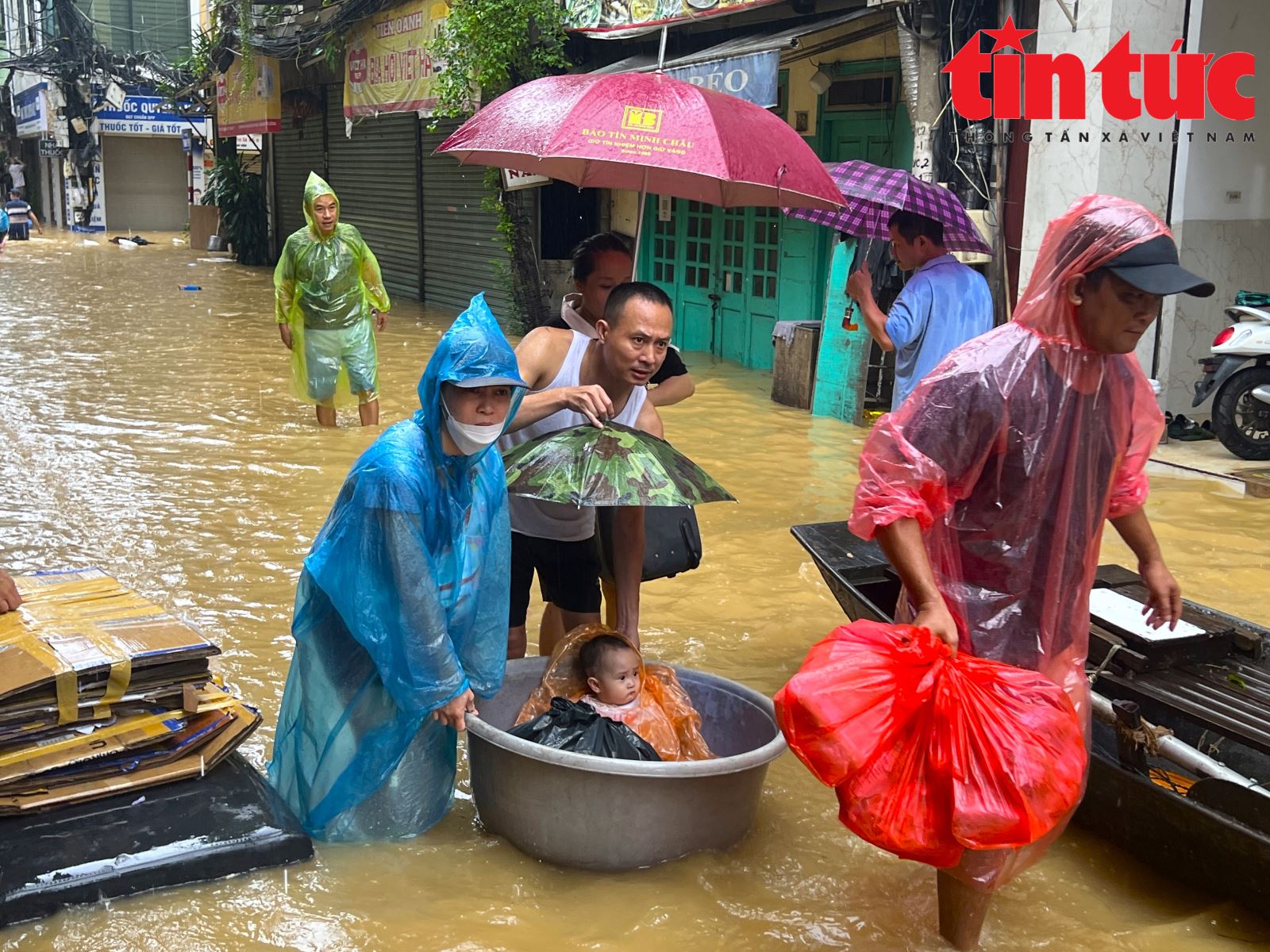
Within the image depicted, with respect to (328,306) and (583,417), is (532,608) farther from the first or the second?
(328,306)

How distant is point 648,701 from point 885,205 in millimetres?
3100

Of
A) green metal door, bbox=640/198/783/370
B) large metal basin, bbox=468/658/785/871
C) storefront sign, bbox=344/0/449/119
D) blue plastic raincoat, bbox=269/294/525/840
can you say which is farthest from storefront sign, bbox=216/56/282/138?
large metal basin, bbox=468/658/785/871

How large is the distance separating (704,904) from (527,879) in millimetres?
500

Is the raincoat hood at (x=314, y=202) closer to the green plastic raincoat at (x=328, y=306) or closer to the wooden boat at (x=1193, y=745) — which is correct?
the green plastic raincoat at (x=328, y=306)

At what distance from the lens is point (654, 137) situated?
4.18 m

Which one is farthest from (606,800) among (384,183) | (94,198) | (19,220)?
(94,198)

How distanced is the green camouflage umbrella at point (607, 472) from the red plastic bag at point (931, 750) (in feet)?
2.85

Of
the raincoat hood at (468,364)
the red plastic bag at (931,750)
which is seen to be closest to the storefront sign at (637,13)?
the raincoat hood at (468,364)

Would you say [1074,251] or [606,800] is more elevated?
[1074,251]

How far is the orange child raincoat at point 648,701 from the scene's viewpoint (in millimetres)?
3814

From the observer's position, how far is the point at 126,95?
3681 cm

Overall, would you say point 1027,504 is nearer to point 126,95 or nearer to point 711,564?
point 711,564

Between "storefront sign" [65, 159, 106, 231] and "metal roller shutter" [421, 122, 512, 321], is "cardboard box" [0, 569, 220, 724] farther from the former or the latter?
"storefront sign" [65, 159, 106, 231]

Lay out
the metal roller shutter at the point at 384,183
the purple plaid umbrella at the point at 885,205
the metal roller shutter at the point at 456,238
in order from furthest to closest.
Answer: the metal roller shutter at the point at 384,183, the metal roller shutter at the point at 456,238, the purple plaid umbrella at the point at 885,205
